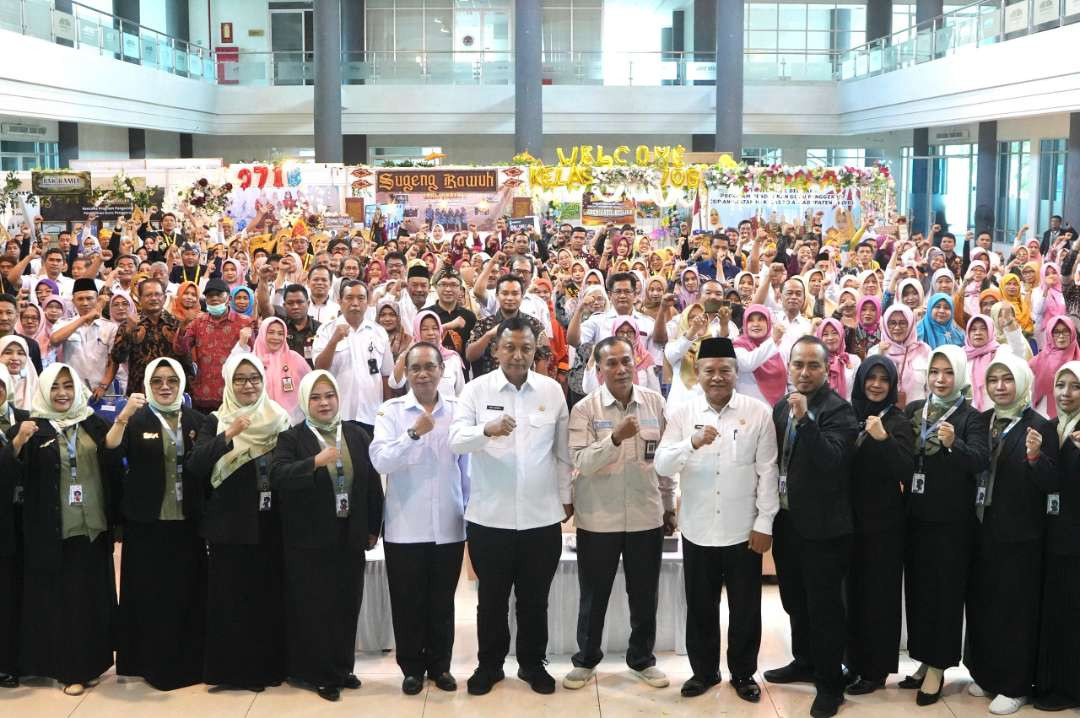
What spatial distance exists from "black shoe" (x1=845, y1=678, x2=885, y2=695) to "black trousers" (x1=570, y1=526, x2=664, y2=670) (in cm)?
88

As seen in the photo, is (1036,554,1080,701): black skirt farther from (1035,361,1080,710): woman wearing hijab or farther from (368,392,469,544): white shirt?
(368,392,469,544): white shirt

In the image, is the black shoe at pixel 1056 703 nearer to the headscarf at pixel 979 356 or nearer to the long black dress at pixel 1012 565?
the long black dress at pixel 1012 565

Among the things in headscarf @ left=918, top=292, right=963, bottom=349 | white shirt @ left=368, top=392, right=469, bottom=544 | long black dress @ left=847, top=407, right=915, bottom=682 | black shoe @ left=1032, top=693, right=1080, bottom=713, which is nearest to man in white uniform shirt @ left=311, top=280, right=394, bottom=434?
white shirt @ left=368, top=392, right=469, bottom=544

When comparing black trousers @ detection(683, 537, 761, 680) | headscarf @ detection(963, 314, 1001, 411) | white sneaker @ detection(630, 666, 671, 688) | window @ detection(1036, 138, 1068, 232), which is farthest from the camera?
window @ detection(1036, 138, 1068, 232)

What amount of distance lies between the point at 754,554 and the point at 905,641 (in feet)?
4.25

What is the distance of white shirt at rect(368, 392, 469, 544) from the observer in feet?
17.5

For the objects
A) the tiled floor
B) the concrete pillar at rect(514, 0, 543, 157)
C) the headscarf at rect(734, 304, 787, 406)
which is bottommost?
the tiled floor

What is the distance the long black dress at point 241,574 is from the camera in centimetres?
525

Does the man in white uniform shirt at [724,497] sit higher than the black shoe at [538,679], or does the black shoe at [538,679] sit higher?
the man in white uniform shirt at [724,497]

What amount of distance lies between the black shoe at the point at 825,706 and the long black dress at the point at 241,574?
2.35m

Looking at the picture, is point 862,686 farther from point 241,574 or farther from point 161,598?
point 161,598

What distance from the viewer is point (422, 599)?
5.39m

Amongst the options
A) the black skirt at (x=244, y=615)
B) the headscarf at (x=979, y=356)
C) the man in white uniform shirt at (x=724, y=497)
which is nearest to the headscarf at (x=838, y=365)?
the headscarf at (x=979, y=356)

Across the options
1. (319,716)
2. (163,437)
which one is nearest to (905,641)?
(319,716)
